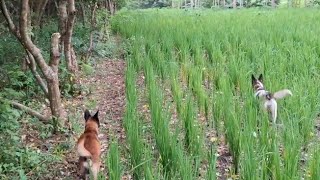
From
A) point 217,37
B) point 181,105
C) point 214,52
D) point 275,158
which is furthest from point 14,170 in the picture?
point 217,37

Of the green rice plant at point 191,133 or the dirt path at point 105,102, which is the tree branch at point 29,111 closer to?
the dirt path at point 105,102

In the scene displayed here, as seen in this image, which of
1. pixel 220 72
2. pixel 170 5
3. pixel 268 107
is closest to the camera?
pixel 268 107

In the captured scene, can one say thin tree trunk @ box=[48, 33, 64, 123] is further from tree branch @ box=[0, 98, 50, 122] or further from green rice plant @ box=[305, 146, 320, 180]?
green rice plant @ box=[305, 146, 320, 180]

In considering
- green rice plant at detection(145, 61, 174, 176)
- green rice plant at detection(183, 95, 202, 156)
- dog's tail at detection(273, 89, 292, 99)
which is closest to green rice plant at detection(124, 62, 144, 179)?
green rice plant at detection(145, 61, 174, 176)

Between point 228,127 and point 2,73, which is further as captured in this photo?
point 2,73

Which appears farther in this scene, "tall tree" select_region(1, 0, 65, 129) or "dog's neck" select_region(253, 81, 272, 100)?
"tall tree" select_region(1, 0, 65, 129)

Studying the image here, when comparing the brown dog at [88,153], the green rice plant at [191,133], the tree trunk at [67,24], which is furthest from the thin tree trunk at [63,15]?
the brown dog at [88,153]

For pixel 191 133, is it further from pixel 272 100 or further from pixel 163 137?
pixel 272 100

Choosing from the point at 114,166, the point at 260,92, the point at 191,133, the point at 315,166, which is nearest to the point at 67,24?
the point at 260,92

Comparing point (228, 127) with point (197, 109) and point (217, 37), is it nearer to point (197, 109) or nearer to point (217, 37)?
point (197, 109)

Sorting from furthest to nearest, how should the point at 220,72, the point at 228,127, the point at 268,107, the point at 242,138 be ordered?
the point at 220,72 → the point at 268,107 → the point at 228,127 → the point at 242,138

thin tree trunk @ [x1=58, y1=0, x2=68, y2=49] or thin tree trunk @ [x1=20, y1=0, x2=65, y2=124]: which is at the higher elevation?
thin tree trunk @ [x1=58, y1=0, x2=68, y2=49]

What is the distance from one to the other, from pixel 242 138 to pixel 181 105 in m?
1.13

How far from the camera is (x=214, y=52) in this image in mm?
6539
